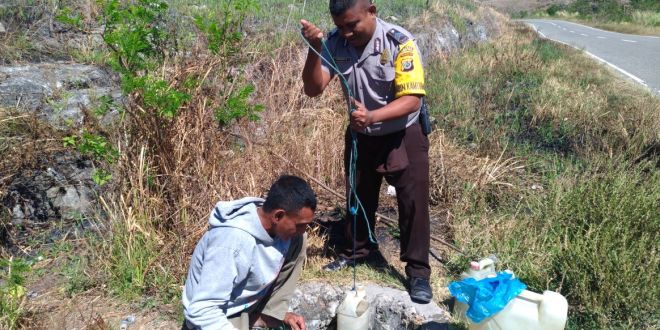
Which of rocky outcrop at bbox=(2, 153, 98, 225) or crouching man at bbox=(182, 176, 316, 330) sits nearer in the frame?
crouching man at bbox=(182, 176, 316, 330)

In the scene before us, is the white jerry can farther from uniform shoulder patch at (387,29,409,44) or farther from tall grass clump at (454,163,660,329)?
uniform shoulder patch at (387,29,409,44)

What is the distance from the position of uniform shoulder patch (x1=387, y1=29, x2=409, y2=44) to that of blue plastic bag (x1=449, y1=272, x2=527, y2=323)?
132 cm

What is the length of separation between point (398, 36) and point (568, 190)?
1881 millimetres

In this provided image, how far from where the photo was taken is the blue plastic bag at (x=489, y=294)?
9.14 feet

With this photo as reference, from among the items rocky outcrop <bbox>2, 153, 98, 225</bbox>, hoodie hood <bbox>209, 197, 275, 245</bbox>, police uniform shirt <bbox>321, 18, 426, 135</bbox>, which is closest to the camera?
hoodie hood <bbox>209, 197, 275, 245</bbox>

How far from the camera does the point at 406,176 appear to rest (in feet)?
10.5

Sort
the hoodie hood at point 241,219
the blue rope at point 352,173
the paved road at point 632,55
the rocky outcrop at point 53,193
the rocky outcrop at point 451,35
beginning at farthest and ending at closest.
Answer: the paved road at point 632,55 < the rocky outcrop at point 451,35 < the rocky outcrop at point 53,193 < the blue rope at point 352,173 < the hoodie hood at point 241,219

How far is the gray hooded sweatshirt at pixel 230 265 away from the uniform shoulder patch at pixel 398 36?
1.16m

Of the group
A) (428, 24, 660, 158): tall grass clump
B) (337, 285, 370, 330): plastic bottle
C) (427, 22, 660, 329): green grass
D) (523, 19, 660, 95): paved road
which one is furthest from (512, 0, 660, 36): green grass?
(337, 285, 370, 330): plastic bottle

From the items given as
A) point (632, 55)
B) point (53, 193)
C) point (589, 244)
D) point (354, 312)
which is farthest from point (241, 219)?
point (632, 55)

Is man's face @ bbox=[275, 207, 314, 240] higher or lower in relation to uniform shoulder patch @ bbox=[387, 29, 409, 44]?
lower

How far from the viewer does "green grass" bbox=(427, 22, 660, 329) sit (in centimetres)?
305

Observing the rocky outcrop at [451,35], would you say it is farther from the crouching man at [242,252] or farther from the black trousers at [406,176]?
the crouching man at [242,252]

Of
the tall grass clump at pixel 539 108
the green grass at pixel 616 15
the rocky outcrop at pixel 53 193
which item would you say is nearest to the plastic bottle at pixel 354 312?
the rocky outcrop at pixel 53 193
